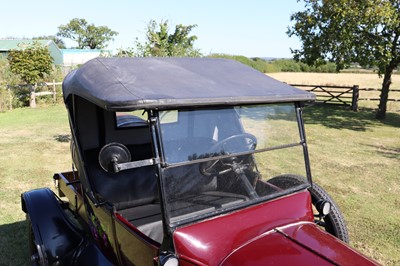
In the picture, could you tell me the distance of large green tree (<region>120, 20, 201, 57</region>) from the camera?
27.1 feet

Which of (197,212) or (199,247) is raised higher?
(197,212)

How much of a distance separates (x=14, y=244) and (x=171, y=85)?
10.1ft

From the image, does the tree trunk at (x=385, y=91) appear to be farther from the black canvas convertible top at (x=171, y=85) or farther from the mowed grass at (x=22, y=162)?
the black canvas convertible top at (x=171, y=85)

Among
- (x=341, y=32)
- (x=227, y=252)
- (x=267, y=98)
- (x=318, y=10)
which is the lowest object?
(x=227, y=252)

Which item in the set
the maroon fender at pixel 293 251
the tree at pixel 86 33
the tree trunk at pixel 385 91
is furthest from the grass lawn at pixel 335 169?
the tree at pixel 86 33

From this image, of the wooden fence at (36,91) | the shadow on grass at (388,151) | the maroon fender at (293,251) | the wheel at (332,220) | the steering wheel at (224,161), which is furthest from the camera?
the wooden fence at (36,91)

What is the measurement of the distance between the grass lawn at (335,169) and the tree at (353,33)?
2.26m

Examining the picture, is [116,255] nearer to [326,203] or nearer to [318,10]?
[326,203]

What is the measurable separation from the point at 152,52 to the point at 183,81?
627 centimetres

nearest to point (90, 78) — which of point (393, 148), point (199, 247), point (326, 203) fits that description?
point (199, 247)

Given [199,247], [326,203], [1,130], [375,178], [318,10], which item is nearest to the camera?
[199,247]

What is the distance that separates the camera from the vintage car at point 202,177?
1955 mm

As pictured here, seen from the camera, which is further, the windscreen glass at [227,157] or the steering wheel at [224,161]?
the steering wheel at [224,161]

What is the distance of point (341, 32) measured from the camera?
38.8 ft
